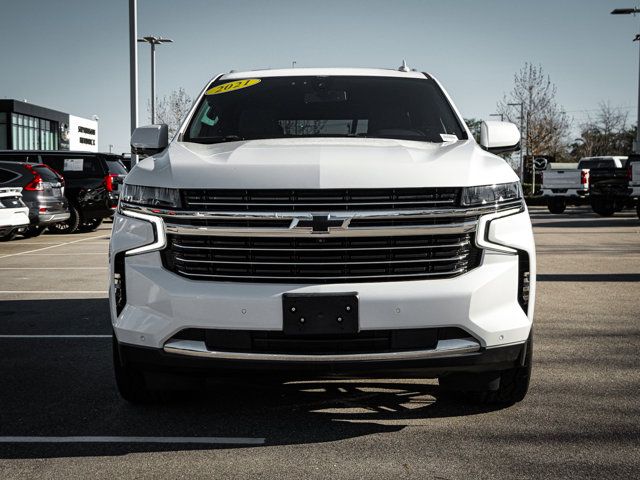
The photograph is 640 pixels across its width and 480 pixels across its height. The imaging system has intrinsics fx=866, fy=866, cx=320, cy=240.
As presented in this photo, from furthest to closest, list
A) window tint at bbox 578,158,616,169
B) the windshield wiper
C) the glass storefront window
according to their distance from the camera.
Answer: the glass storefront window, window tint at bbox 578,158,616,169, the windshield wiper

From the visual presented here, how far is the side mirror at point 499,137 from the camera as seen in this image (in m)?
5.19

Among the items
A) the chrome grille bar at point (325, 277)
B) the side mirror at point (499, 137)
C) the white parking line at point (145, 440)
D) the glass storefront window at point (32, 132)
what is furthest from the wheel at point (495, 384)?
the glass storefront window at point (32, 132)

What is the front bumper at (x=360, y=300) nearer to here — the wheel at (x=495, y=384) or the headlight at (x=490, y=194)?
the headlight at (x=490, y=194)

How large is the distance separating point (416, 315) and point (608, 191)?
962 inches

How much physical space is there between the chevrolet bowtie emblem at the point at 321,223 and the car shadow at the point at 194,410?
0.75m

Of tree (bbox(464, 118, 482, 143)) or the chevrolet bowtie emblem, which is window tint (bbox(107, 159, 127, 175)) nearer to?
tree (bbox(464, 118, 482, 143))

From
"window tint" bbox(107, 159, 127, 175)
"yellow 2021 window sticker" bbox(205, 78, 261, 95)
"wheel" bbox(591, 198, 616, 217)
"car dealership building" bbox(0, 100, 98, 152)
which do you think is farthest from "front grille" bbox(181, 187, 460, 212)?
"car dealership building" bbox(0, 100, 98, 152)

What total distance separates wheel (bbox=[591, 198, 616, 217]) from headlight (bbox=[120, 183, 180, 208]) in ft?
81.3

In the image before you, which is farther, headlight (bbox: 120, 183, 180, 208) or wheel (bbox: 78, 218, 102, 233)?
wheel (bbox: 78, 218, 102, 233)

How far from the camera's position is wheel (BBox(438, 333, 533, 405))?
4.14 meters

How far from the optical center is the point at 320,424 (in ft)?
14.1

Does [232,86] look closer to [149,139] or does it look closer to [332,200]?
[149,139]

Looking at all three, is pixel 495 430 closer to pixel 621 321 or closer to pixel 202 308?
pixel 202 308

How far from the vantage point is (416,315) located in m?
3.76
